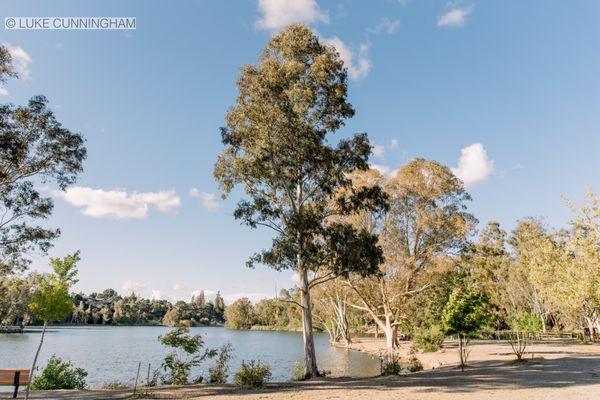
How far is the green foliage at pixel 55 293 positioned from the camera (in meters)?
15.4

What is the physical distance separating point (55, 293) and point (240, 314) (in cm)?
12153

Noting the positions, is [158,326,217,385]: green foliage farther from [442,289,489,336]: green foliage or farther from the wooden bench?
[442,289,489,336]: green foliage

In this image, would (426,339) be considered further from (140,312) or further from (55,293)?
(140,312)

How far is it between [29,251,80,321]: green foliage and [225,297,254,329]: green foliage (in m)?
121

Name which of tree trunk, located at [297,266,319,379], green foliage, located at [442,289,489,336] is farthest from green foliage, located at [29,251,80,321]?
green foliage, located at [442,289,489,336]

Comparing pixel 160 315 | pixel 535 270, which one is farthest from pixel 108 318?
pixel 535 270

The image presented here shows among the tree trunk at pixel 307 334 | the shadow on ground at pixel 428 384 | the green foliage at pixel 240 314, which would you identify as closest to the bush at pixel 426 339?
the shadow on ground at pixel 428 384

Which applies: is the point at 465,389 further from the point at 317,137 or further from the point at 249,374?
the point at 317,137

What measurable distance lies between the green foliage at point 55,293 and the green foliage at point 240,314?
12098cm

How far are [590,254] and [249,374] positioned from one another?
70.5ft

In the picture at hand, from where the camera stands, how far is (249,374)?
53.2 feet

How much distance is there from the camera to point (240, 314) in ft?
431

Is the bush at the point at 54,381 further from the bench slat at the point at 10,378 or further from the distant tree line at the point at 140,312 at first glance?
the distant tree line at the point at 140,312

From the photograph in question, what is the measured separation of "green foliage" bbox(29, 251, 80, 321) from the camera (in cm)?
1542
